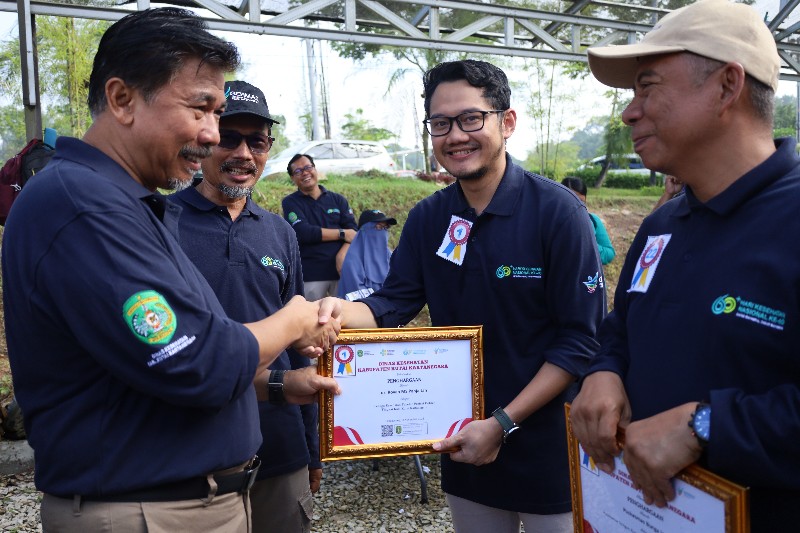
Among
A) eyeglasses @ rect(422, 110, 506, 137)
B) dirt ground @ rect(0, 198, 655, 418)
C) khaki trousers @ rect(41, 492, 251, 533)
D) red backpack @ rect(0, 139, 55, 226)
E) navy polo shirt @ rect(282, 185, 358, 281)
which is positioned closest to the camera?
khaki trousers @ rect(41, 492, 251, 533)

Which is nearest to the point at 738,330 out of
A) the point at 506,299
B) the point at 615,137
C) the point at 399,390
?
the point at 506,299

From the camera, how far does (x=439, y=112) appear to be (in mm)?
2449

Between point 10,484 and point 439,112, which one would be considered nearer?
point 439,112

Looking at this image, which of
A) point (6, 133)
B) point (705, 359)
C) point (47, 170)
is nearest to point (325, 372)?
point (47, 170)

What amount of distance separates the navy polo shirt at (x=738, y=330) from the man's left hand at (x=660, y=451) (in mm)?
64

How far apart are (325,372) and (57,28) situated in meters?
7.88

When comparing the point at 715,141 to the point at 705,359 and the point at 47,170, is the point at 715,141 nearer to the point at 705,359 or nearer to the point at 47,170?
the point at 705,359

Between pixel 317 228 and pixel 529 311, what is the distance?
5.52 metres

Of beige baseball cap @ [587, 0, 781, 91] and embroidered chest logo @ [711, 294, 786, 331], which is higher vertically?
beige baseball cap @ [587, 0, 781, 91]

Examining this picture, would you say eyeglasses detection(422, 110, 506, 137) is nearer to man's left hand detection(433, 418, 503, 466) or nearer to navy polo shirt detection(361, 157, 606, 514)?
navy polo shirt detection(361, 157, 606, 514)

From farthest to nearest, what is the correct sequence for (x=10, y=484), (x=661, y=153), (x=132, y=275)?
(x=10, y=484) < (x=661, y=153) < (x=132, y=275)

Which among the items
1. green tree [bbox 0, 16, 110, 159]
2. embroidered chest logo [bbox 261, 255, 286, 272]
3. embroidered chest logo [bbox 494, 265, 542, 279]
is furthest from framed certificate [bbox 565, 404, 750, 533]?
green tree [bbox 0, 16, 110, 159]


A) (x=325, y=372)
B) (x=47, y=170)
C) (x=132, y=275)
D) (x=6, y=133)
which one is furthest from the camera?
(x=6, y=133)

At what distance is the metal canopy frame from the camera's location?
561cm
